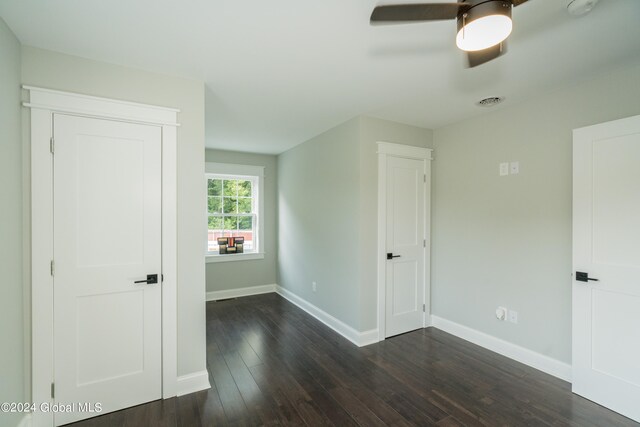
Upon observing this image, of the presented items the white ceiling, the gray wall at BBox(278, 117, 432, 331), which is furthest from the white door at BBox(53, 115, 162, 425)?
the gray wall at BBox(278, 117, 432, 331)

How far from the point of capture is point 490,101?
2729mm

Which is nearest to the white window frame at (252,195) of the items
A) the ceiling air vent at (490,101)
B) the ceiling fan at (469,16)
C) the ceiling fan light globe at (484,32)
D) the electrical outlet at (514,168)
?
the ceiling air vent at (490,101)

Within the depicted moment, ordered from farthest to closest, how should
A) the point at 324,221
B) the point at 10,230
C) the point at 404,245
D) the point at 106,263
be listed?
1. the point at 324,221
2. the point at 404,245
3. the point at 106,263
4. the point at 10,230

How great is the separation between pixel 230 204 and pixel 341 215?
7.96 feet

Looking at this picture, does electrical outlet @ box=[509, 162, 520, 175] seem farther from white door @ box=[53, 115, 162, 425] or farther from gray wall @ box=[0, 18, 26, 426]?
gray wall @ box=[0, 18, 26, 426]

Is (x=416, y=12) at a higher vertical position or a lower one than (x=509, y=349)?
higher

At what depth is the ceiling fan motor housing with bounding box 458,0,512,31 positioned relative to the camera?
114 cm

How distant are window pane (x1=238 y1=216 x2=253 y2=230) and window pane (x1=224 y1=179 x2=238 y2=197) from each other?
1.47 feet

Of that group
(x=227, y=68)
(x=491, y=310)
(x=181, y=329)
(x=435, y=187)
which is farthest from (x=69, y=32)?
(x=491, y=310)

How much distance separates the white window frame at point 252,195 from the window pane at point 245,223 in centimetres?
12

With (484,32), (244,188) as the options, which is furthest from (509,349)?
(244,188)

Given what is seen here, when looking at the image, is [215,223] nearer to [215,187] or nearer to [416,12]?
[215,187]

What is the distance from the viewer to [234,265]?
193 inches

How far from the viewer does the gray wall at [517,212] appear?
2449mm
